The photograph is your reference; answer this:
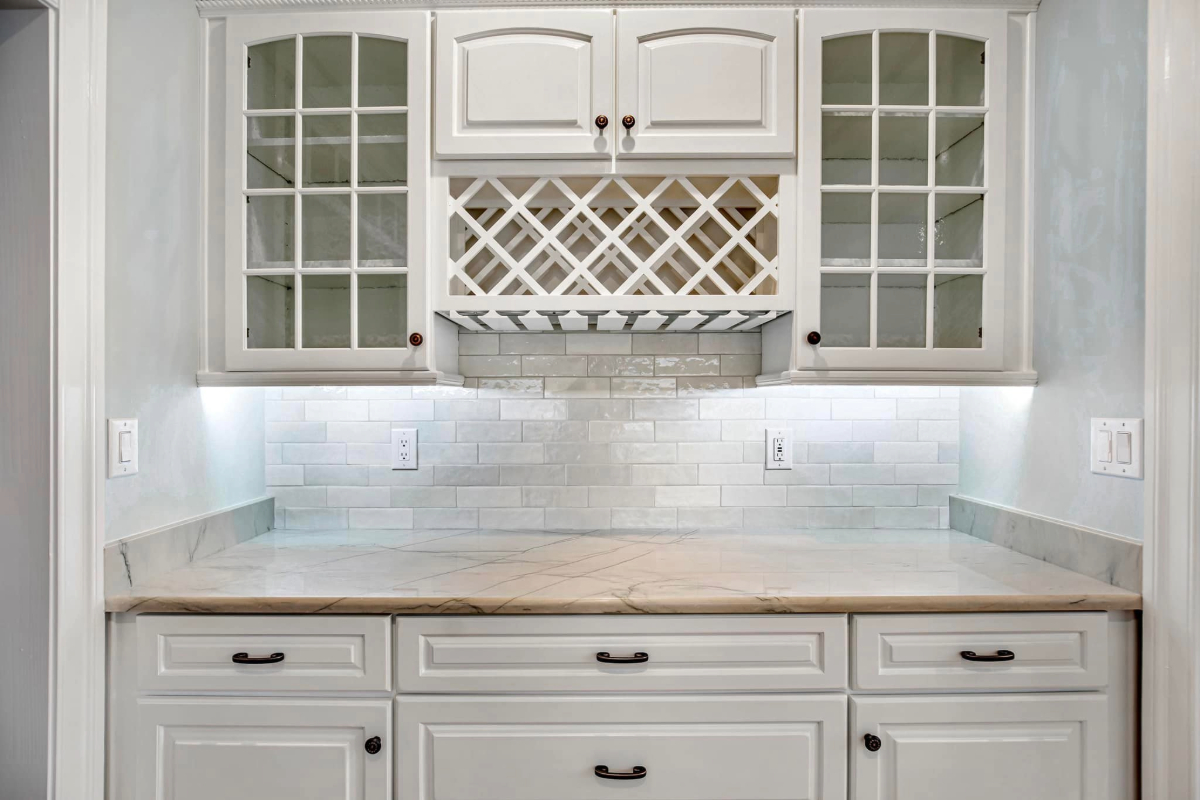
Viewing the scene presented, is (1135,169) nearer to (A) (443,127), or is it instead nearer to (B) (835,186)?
(B) (835,186)

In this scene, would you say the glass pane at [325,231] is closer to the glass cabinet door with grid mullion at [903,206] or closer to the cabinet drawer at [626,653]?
the cabinet drawer at [626,653]

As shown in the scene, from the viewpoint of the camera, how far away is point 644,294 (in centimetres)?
158

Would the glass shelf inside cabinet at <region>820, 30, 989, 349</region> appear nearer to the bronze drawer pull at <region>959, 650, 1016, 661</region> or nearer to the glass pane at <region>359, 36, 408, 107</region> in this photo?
the bronze drawer pull at <region>959, 650, 1016, 661</region>

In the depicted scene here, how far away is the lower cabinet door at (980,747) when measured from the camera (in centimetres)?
126

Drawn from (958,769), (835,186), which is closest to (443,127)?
(835,186)

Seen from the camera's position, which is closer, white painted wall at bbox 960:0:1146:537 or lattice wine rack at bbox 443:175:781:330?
white painted wall at bbox 960:0:1146:537

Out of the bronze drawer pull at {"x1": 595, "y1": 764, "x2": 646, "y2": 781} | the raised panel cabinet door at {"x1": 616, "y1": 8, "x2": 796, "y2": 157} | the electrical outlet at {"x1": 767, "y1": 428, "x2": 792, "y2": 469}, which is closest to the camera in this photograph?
the bronze drawer pull at {"x1": 595, "y1": 764, "x2": 646, "y2": 781}

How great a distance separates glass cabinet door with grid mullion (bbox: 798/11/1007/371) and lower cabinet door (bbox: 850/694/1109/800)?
736 millimetres

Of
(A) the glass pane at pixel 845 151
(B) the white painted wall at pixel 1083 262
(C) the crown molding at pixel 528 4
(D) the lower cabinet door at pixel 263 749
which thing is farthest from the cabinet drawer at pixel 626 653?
(C) the crown molding at pixel 528 4

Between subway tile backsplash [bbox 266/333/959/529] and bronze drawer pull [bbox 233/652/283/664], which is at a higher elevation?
subway tile backsplash [bbox 266/333/959/529]

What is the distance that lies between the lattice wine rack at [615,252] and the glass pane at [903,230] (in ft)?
0.84

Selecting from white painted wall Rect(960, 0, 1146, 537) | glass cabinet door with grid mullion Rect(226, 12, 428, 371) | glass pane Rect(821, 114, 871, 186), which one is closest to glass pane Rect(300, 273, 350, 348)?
glass cabinet door with grid mullion Rect(226, 12, 428, 371)

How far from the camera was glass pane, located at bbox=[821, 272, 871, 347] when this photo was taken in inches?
61.7

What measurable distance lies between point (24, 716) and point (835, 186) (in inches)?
77.2
